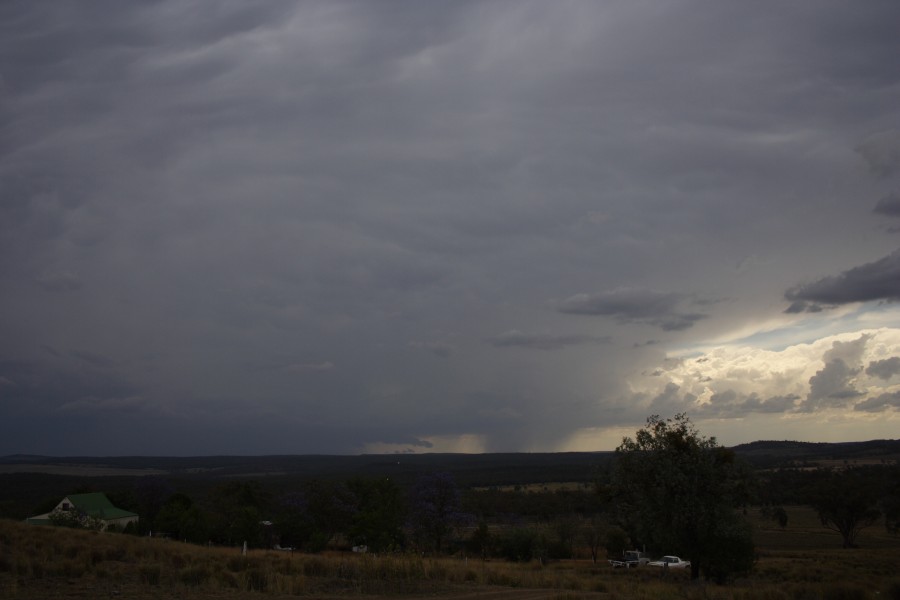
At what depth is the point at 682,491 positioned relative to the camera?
97.8 feet

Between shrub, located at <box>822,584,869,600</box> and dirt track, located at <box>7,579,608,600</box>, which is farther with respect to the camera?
shrub, located at <box>822,584,869,600</box>

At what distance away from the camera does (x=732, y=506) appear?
30.7 m

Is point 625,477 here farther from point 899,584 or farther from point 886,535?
point 886,535

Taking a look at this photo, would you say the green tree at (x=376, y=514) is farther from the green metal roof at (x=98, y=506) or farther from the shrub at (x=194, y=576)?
the shrub at (x=194, y=576)

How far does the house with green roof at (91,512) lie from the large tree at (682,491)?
129 feet

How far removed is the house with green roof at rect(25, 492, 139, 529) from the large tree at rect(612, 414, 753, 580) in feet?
129

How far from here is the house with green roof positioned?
2040 inches

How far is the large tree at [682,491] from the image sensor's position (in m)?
29.8

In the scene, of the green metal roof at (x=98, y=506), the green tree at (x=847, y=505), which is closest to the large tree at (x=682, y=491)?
the green metal roof at (x=98, y=506)

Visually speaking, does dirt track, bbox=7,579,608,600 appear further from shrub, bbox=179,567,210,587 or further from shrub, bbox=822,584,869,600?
shrub, bbox=822,584,869,600

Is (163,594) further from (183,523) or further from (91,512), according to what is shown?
(91,512)

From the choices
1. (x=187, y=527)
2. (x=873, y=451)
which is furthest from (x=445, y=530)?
(x=873, y=451)

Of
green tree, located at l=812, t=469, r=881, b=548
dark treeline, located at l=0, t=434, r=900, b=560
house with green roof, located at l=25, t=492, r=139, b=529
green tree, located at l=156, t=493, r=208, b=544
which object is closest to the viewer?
dark treeline, located at l=0, t=434, r=900, b=560

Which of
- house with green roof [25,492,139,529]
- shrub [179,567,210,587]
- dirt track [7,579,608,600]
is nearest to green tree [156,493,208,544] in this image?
house with green roof [25,492,139,529]
